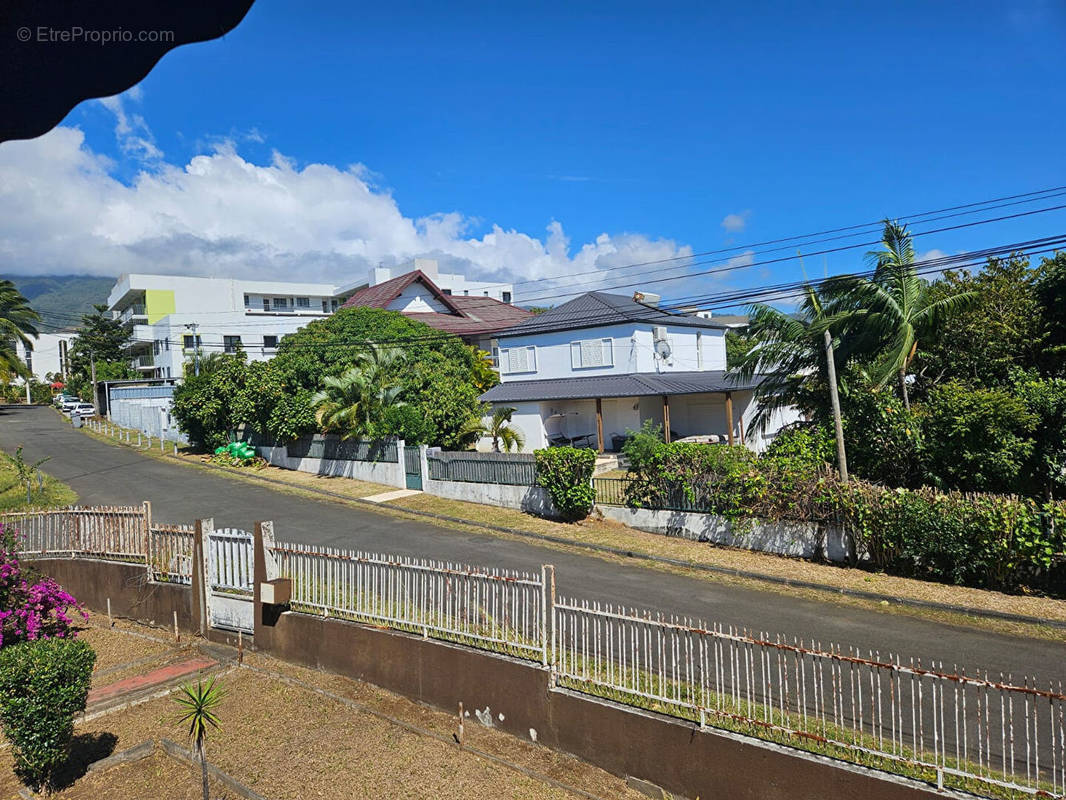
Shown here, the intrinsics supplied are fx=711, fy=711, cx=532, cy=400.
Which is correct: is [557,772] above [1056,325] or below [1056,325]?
below

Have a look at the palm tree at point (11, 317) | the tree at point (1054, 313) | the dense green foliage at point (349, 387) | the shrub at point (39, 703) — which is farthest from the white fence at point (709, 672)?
the palm tree at point (11, 317)

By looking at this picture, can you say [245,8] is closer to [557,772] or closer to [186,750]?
[557,772]

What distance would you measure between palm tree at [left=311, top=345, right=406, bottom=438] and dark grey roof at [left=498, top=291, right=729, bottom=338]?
9075mm

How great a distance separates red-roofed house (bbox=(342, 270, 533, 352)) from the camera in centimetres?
4510

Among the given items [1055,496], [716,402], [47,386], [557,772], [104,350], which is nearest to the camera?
[557,772]

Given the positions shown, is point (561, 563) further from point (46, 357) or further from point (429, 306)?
point (46, 357)

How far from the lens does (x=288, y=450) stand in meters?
28.8

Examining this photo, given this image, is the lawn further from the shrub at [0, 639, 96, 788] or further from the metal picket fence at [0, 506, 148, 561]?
the shrub at [0, 639, 96, 788]

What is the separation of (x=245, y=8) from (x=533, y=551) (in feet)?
50.8

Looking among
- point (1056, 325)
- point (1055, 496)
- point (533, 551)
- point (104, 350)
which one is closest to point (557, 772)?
point (533, 551)

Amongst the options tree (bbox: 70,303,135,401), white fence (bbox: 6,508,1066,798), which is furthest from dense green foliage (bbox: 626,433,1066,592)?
tree (bbox: 70,303,135,401)

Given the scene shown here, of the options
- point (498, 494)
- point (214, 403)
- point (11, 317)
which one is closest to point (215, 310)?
point (11, 317)

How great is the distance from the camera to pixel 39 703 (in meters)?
6.24

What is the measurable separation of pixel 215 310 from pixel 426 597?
59742 mm
